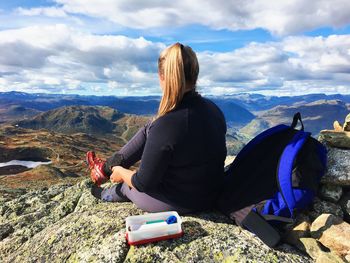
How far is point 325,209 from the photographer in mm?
9484

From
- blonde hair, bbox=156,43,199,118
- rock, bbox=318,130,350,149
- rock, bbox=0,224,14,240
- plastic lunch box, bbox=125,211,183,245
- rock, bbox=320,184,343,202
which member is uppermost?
blonde hair, bbox=156,43,199,118

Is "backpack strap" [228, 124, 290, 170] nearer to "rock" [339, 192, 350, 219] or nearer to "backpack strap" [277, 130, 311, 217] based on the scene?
"backpack strap" [277, 130, 311, 217]

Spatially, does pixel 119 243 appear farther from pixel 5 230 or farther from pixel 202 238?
pixel 5 230

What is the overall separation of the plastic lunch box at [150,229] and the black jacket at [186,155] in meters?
0.72

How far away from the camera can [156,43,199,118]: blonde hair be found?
778cm

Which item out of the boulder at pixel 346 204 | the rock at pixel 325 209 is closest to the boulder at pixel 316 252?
the rock at pixel 325 209

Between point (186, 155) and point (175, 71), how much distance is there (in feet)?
6.40

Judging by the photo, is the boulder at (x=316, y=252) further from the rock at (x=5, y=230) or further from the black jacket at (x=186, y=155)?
the rock at (x=5, y=230)

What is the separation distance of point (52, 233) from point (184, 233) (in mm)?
3876

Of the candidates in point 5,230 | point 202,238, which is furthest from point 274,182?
point 5,230

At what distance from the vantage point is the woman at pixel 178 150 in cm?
789

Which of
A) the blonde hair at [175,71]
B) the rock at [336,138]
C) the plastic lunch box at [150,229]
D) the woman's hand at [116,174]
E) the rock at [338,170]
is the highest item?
the blonde hair at [175,71]

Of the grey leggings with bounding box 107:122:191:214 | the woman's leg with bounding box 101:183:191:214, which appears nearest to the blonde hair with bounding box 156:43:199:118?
the grey leggings with bounding box 107:122:191:214

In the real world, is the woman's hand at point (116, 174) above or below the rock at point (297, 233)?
above
